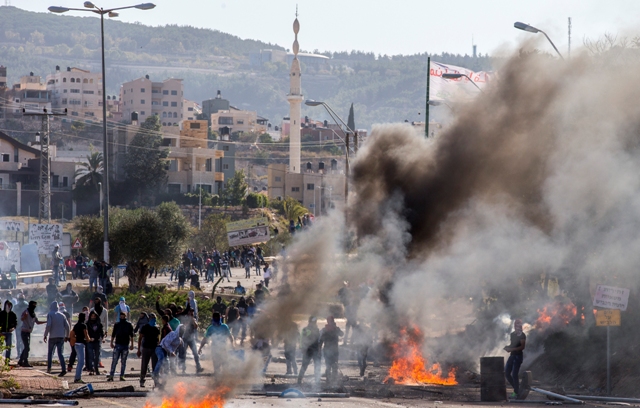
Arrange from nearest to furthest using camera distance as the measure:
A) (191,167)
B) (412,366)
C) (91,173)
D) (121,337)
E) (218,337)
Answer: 1. (218,337)
2. (121,337)
3. (412,366)
4. (91,173)
5. (191,167)

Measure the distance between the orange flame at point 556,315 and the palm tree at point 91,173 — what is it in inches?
3002

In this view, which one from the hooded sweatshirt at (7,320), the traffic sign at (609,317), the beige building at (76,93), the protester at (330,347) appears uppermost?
the beige building at (76,93)

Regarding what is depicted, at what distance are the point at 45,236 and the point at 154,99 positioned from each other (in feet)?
500

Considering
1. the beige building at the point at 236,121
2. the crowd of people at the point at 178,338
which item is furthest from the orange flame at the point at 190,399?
the beige building at the point at 236,121

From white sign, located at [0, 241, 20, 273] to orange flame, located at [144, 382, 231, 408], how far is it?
84.5ft

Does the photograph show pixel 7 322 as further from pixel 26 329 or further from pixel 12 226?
pixel 12 226

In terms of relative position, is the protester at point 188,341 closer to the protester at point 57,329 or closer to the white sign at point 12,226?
the protester at point 57,329

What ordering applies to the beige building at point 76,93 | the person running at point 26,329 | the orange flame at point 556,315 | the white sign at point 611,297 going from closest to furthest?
the white sign at point 611,297 → the person running at point 26,329 → the orange flame at point 556,315 → the beige building at point 76,93

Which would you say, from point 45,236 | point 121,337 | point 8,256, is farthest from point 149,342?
point 8,256

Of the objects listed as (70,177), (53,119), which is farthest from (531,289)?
(53,119)

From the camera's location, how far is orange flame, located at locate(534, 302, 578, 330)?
23.6m

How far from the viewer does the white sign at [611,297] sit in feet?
60.0

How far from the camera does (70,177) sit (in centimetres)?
10050

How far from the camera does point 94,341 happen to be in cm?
2027
